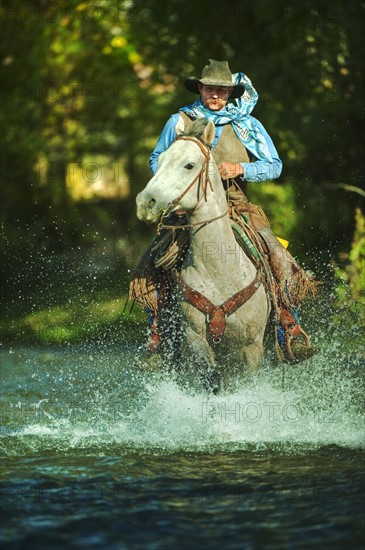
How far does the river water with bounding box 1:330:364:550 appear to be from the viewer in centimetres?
745

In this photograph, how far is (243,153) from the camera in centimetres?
1011

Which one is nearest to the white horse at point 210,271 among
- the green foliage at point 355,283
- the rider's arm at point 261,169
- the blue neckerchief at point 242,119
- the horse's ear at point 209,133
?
the horse's ear at point 209,133

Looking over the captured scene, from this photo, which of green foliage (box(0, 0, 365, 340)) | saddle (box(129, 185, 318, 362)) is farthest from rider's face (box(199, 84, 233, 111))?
green foliage (box(0, 0, 365, 340))

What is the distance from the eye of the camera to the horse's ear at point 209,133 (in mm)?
9039

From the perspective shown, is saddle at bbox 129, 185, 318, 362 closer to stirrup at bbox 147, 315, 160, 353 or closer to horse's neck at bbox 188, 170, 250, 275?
stirrup at bbox 147, 315, 160, 353

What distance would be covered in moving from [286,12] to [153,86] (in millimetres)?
4010

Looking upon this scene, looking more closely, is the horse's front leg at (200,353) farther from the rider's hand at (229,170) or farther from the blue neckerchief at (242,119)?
the blue neckerchief at (242,119)

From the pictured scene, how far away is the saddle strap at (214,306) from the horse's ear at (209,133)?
1100 mm

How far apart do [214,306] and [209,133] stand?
1297 millimetres

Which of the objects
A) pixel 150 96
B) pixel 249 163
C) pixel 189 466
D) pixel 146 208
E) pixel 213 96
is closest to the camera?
pixel 146 208

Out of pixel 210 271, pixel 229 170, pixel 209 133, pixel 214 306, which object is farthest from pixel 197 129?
pixel 214 306

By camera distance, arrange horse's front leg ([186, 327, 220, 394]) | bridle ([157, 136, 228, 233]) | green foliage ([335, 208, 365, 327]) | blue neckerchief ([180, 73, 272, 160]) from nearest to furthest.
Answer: bridle ([157, 136, 228, 233])
horse's front leg ([186, 327, 220, 394])
blue neckerchief ([180, 73, 272, 160])
green foliage ([335, 208, 365, 327])

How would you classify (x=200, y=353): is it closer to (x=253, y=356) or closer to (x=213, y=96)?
(x=253, y=356)

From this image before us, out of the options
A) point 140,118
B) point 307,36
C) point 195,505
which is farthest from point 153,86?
point 195,505
